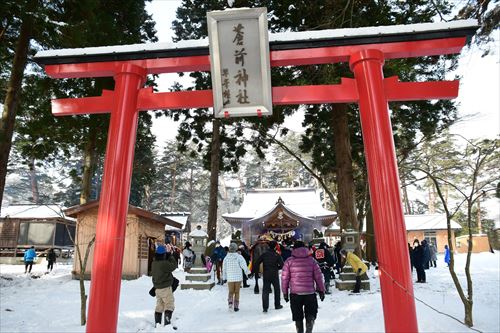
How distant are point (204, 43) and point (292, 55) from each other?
3.87 ft

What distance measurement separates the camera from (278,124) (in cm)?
1394

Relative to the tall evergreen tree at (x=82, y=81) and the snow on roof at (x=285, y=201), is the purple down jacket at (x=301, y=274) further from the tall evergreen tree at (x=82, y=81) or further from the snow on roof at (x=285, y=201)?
the snow on roof at (x=285, y=201)

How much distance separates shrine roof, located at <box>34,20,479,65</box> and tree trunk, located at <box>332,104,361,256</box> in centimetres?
780

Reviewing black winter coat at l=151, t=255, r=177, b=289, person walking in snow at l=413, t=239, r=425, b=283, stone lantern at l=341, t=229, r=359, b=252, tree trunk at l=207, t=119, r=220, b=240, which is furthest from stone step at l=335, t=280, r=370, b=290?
tree trunk at l=207, t=119, r=220, b=240

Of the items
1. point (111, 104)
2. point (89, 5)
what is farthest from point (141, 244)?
point (111, 104)

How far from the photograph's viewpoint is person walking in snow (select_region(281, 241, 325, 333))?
5695mm

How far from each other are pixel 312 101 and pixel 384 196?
1508 mm

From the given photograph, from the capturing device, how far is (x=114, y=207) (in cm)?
454

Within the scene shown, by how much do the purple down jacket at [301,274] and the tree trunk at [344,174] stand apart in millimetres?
6210

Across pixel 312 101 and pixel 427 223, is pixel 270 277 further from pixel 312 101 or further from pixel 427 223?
pixel 427 223

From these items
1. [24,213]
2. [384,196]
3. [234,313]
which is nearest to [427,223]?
[234,313]

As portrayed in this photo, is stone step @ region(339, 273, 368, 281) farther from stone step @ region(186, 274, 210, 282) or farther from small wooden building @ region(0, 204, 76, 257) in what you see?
small wooden building @ region(0, 204, 76, 257)

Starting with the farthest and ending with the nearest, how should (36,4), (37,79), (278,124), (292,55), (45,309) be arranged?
1. (278,124)
2. (37,79)
3. (45,309)
4. (36,4)
5. (292,55)

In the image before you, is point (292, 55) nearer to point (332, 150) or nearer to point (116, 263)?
point (116, 263)
